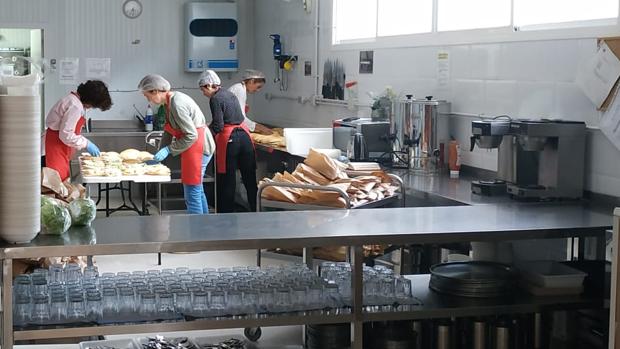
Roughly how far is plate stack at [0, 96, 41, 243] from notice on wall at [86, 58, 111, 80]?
803 cm

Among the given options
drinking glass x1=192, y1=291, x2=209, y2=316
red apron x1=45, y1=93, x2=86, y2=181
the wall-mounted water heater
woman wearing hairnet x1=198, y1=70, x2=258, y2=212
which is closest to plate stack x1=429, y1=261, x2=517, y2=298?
drinking glass x1=192, y1=291, x2=209, y2=316

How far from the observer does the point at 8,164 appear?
2.34m

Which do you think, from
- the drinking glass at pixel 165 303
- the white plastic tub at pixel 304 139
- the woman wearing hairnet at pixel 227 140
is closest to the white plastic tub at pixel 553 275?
the drinking glass at pixel 165 303

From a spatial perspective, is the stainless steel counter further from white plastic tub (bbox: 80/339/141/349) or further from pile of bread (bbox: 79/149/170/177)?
pile of bread (bbox: 79/149/170/177)

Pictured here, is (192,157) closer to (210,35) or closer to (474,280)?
(210,35)

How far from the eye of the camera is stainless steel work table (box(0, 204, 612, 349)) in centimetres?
242

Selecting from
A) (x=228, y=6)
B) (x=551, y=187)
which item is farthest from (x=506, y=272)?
(x=228, y=6)

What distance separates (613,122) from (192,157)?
3.84 meters

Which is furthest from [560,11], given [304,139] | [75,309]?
[75,309]

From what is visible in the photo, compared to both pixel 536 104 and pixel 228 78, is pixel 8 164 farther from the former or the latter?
pixel 228 78

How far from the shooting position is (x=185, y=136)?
690 centimetres

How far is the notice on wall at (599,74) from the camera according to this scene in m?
3.94

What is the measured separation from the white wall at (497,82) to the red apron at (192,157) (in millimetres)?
1311

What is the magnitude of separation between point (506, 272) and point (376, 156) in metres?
2.78
